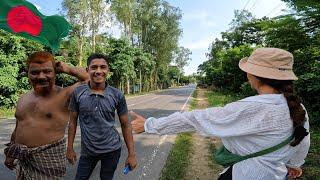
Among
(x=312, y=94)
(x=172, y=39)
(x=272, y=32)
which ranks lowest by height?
(x=312, y=94)

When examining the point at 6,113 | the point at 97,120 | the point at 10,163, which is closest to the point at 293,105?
the point at 97,120

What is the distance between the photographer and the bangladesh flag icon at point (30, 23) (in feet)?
11.7

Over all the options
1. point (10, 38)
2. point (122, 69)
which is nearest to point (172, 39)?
point (122, 69)

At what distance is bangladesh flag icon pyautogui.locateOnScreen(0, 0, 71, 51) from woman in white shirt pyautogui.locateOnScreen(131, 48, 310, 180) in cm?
161

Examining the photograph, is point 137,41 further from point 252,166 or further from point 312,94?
point 252,166

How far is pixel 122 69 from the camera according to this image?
132 ft

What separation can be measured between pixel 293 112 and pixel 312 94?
1263 centimetres

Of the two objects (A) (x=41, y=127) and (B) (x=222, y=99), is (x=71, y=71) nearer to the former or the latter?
(A) (x=41, y=127)

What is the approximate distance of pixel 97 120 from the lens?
13.0ft

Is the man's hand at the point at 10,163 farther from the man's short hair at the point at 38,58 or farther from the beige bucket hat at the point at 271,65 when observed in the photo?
the beige bucket hat at the point at 271,65

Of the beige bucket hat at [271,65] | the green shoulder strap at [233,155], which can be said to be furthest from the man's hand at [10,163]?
the beige bucket hat at [271,65]

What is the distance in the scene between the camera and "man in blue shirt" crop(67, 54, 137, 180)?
396cm

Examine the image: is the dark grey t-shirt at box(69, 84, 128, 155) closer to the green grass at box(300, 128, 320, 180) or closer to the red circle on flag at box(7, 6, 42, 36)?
the red circle on flag at box(7, 6, 42, 36)

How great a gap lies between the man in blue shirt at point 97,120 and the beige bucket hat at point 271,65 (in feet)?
5.55
